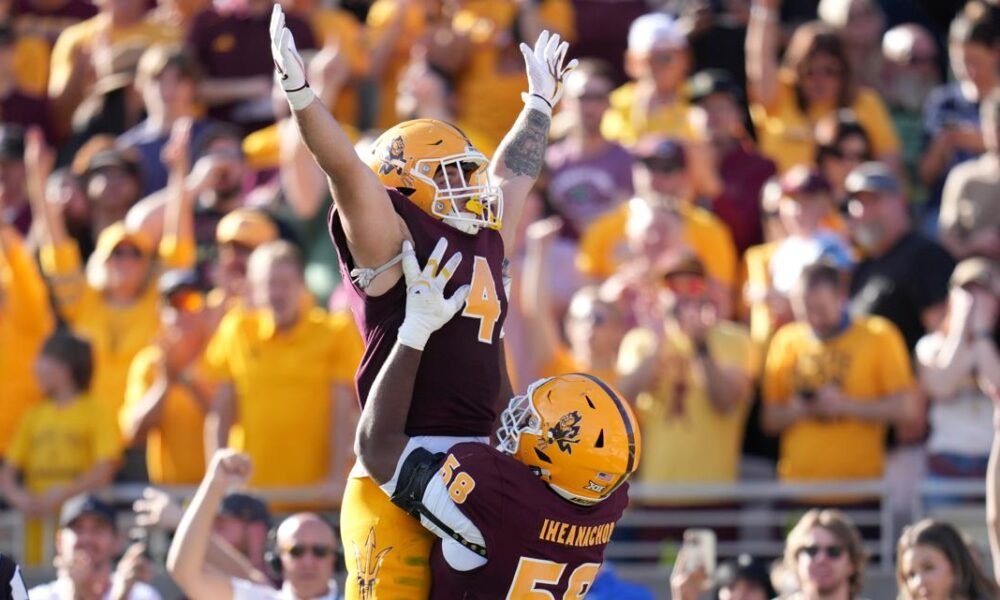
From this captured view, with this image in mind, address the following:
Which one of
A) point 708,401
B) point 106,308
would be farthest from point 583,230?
point 106,308

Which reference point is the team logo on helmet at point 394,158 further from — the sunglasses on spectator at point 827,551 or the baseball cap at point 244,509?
the baseball cap at point 244,509

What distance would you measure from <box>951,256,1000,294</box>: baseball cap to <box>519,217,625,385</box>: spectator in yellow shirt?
60.7 inches

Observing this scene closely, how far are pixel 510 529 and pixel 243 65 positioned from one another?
7255 millimetres

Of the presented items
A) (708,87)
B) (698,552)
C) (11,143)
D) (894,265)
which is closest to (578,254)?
(708,87)

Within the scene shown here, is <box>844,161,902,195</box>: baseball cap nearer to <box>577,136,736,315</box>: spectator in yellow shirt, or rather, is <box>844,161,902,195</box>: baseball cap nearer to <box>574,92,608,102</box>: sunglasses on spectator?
<box>577,136,736,315</box>: spectator in yellow shirt

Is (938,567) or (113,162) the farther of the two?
(113,162)

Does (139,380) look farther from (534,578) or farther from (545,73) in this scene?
(534,578)

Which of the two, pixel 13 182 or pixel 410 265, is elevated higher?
pixel 13 182

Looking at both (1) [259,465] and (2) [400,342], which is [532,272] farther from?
(2) [400,342]

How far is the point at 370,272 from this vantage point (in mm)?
5637

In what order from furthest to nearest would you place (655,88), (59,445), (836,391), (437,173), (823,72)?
(655,88) → (823,72) → (59,445) → (836,391) → (437,173)

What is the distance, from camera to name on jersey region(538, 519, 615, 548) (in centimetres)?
564

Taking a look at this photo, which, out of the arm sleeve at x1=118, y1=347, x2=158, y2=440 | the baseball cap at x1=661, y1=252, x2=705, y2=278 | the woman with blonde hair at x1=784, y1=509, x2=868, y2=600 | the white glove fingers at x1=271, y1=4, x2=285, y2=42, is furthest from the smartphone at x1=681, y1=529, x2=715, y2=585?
the arm sleeve at x1=118, y1=347, x2=158, y2=440

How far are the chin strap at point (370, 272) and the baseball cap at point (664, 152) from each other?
496cm
